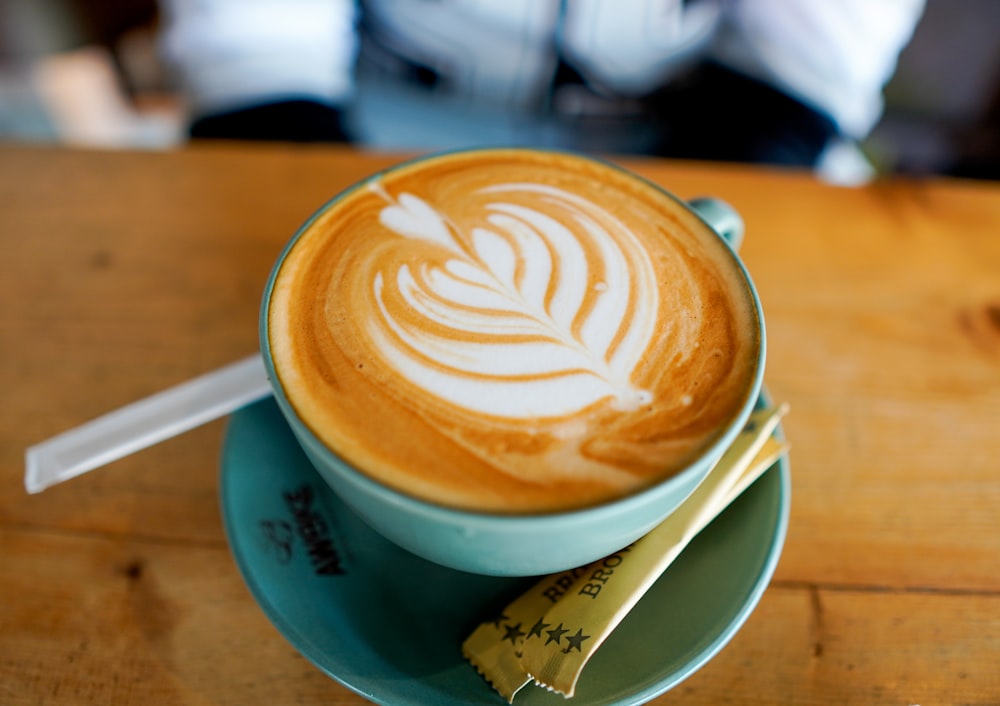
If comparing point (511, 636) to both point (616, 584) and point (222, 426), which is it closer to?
point (616, 584)

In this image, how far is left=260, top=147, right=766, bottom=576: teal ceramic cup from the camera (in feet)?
1.09

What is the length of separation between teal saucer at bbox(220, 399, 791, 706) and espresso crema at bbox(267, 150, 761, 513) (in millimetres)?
123

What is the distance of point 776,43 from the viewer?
1017 mm

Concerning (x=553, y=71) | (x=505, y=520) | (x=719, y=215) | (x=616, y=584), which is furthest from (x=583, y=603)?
(x=553, y=71)

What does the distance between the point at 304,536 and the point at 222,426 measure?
0.17m

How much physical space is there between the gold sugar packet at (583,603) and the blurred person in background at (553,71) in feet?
2.43

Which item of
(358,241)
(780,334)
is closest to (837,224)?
(780,334)

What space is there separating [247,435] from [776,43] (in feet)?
3.13

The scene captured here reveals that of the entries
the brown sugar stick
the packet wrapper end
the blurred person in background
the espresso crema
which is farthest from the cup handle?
the blurred person in background

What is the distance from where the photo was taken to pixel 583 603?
42 centimetres

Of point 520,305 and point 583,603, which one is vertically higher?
point 520,305

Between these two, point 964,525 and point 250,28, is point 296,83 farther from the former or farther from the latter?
point 964,525

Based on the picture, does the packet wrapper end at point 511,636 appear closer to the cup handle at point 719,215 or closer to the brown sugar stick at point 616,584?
the brown sugar stick at point 616,584

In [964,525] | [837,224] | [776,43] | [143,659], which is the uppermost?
[776,43]
